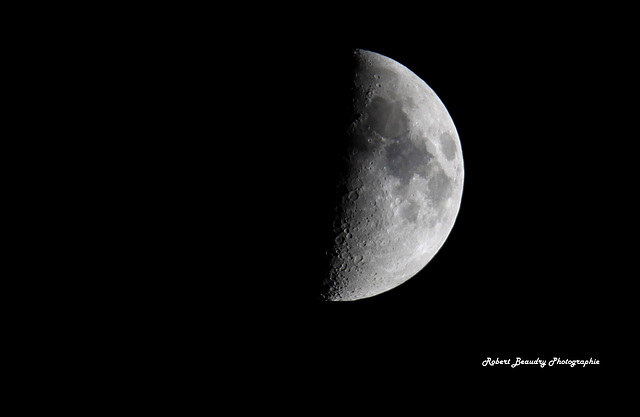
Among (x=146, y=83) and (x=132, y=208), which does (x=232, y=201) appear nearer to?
(x=132, y=208)

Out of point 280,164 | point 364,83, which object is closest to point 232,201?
point 280,164

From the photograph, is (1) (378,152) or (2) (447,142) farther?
(2) (447,142)

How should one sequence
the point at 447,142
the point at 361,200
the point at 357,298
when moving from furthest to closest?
the point at 357,298
the point at 447,142
the point at 361,200

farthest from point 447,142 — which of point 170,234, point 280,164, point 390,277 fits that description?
point 170,234

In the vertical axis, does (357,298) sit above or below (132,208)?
below

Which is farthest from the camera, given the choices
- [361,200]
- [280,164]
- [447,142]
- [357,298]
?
[357,298]

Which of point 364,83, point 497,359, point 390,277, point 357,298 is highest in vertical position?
point 364,83
